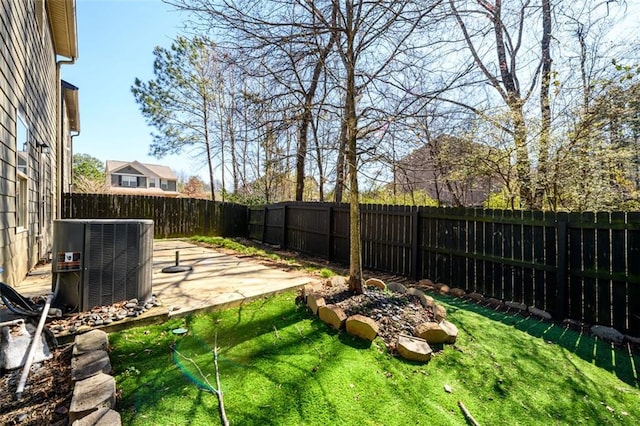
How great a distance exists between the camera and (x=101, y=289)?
2750 mm

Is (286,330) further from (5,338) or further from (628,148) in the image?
(628,148)

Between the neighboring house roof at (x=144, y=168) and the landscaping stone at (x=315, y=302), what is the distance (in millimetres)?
35964

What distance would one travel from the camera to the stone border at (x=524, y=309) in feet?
10.6

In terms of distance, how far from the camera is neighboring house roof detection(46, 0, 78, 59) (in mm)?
5668

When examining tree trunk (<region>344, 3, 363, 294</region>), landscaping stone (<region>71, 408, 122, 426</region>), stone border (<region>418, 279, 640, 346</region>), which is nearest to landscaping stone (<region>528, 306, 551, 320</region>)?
stone border (<region>418, 279, 640, 346</region>)

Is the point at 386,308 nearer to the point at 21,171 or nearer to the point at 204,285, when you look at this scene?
the point at 204,285

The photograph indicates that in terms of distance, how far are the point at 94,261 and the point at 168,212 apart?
9.74m

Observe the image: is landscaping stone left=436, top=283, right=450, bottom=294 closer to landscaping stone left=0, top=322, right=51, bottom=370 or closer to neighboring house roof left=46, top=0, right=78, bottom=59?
landscaping stone left=0, top=322, right=51, bottom=370

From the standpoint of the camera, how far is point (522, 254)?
4230mm

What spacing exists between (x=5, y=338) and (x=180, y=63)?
15.7 metres

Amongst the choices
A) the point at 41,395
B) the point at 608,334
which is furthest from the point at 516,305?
the point at 41,395

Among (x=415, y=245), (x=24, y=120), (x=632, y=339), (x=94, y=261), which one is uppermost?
(x=24, y=120)

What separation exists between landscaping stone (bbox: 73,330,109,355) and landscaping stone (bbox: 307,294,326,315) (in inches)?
67.8

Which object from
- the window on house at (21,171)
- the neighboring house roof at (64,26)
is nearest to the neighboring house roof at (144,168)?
the neighboring house roof at (64,26)
